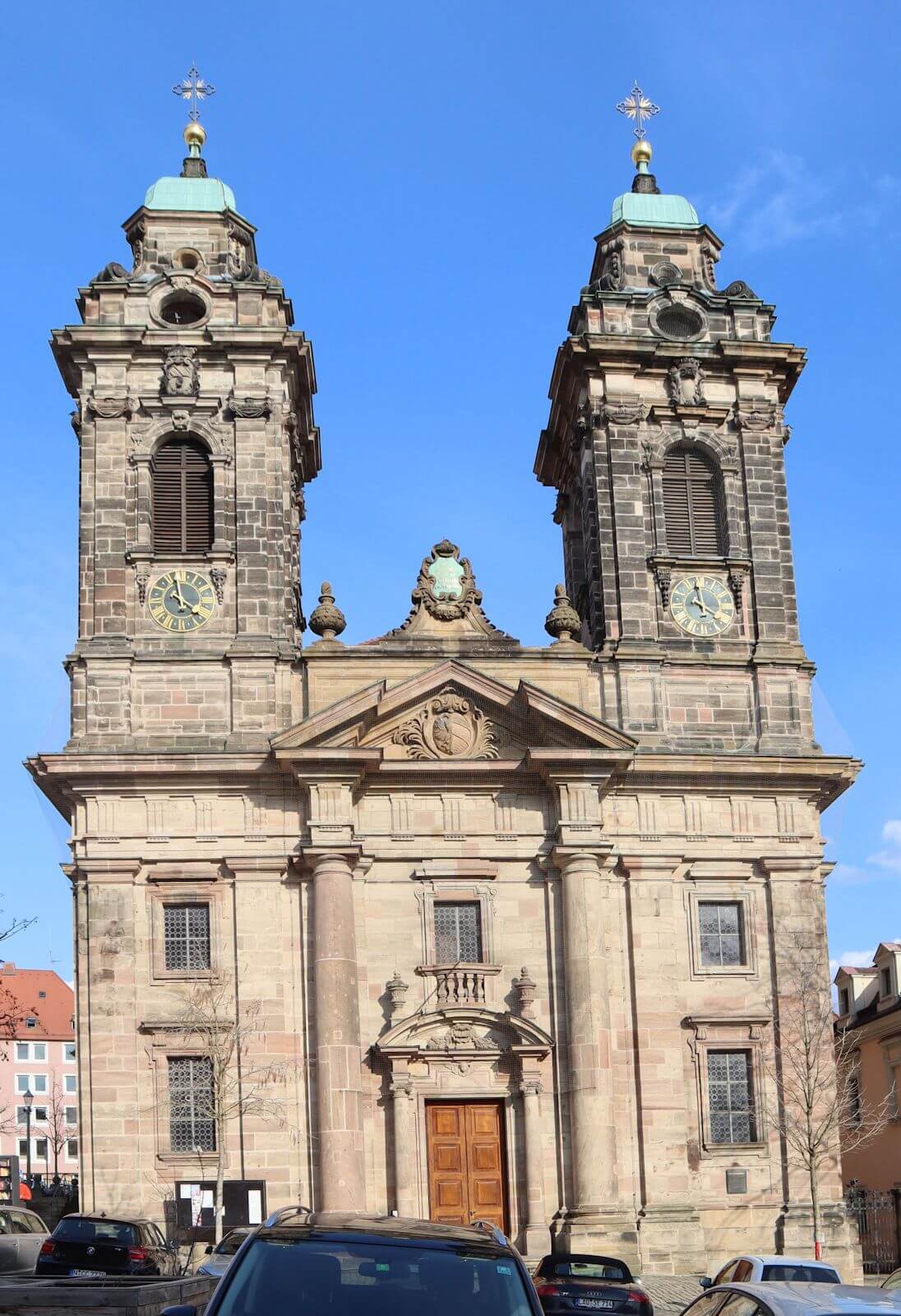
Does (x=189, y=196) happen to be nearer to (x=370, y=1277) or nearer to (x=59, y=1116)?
(x=370, y=1277)

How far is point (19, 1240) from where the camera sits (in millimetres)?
27703

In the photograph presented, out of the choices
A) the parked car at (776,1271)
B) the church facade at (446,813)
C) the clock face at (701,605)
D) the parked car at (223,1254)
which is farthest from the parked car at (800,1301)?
the clock face at (701,605)

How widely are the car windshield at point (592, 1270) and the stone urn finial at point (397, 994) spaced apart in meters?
12.3

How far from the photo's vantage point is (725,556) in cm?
4075

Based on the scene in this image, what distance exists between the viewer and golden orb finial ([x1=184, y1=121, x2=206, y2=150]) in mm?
45281

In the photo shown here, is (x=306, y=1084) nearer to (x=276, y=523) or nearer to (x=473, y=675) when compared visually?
(x=473, y=675)

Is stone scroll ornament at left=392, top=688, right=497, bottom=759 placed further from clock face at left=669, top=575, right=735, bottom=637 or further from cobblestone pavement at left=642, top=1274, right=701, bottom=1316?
cobblestone pavement at left=642, top=1274, right=701, bottom=1316

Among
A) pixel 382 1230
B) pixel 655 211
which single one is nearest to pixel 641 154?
pixel 655 211

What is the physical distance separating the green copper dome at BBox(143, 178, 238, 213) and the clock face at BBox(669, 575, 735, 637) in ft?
42.7

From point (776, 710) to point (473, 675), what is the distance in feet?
21.0

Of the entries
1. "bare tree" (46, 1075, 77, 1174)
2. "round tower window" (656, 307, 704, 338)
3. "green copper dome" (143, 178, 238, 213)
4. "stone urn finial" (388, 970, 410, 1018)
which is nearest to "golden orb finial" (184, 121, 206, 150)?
"green copper dome" (143, 178, 238, 213)

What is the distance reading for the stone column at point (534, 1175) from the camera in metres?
35.6

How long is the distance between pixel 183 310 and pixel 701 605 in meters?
12.7

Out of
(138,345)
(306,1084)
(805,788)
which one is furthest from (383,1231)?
(138,345)
